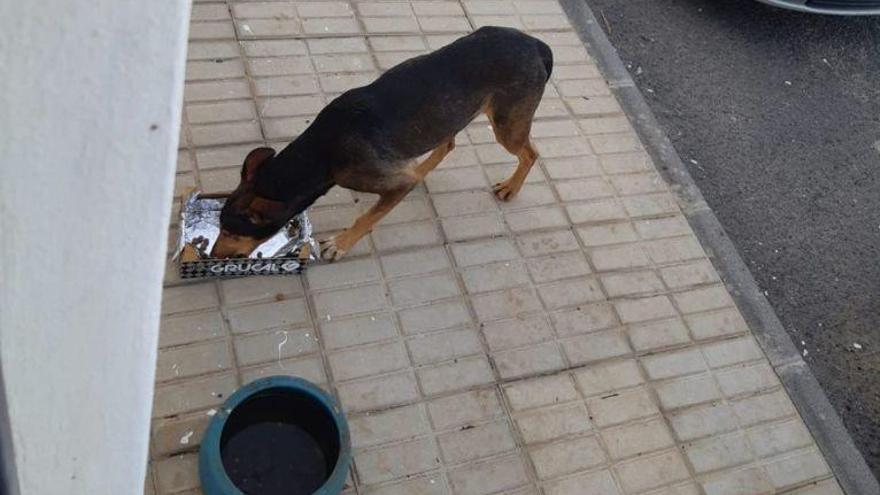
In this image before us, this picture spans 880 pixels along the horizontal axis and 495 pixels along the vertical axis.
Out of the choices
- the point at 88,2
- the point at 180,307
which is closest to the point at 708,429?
the point at 180,307

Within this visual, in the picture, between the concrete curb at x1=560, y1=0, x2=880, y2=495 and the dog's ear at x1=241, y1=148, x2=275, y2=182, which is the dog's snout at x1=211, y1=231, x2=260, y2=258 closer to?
the dog's ear at x1=241, y1=148, x2=275, y2=182

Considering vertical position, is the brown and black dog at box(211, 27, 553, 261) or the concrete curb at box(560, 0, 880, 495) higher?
the brown and black dog at box(211, 27, 553, 261)

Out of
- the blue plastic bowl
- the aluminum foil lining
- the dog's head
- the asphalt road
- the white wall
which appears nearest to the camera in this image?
the white wall

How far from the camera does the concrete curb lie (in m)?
3.58

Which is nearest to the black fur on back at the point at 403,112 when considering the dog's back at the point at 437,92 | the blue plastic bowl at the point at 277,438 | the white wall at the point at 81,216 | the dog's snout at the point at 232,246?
the dog's back at the point at 437,92

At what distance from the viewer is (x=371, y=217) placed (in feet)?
11.5

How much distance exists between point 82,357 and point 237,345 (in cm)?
182

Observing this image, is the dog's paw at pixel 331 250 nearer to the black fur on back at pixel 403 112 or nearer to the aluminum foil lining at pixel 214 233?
the aluminum foil lining at pixel 214 233

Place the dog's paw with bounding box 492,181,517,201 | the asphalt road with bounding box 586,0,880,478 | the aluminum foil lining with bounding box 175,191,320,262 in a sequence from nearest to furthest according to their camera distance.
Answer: the aluminum foil lining with bounding box 175,191,320,262 → the dog's paw with bounding box 492,181,517,201 → the asphalt road with bounding box 586,0,880,478

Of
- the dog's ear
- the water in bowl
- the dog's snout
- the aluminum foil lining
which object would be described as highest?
the dog's ear

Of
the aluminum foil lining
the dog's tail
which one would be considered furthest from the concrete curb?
the aluminum foil lining

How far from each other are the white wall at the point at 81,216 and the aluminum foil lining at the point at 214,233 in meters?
1.74

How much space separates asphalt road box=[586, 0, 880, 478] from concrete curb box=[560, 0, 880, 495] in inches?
8.4

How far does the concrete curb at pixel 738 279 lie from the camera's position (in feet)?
11.8
